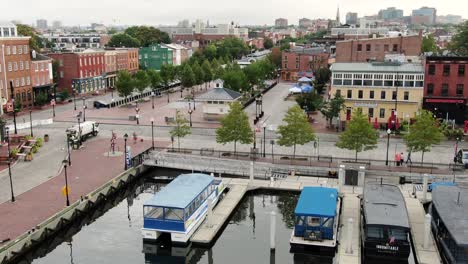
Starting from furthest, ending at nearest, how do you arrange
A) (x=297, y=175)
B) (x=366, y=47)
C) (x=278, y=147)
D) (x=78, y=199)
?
(x=366, y=47), (x=278, y=147), (x=297, y=175), (x=78, y=199)

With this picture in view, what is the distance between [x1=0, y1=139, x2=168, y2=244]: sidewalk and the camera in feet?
107

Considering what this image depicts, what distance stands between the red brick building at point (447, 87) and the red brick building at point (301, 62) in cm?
5848

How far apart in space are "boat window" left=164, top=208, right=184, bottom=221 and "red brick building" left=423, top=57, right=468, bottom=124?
1609 inches

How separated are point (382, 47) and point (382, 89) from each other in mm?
35687

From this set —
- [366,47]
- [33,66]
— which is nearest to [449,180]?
Result: [366,47]

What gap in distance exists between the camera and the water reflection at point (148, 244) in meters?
29.6

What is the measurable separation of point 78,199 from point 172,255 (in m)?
10.5

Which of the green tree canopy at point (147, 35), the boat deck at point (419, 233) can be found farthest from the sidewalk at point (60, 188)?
the green tree canopy at point (147, 35)

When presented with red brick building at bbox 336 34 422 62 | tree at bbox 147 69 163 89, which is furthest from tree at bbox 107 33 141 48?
red brick building at bbox 336 34 422 62

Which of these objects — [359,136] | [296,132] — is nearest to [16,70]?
[296,132]

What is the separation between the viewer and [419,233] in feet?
104

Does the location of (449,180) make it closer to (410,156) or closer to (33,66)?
(410,156)

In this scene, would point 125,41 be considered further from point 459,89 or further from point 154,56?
point 459,89

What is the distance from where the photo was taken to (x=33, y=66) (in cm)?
8419
